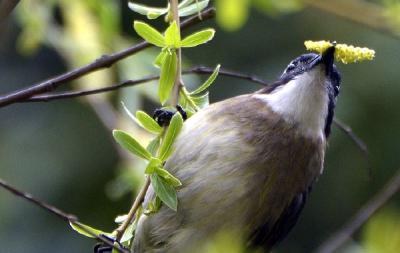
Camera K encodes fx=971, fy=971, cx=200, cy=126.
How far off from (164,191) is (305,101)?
857 millimetres

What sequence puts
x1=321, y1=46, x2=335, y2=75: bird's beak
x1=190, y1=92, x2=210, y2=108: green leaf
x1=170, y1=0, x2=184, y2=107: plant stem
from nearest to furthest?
x1=170, y1=0, x2=184, y2=107: plant stem
x1=190, y1=92, x2=210, y2=108: green leaf
x1=321, y1=46, x2=335, y2=75: bird's beak

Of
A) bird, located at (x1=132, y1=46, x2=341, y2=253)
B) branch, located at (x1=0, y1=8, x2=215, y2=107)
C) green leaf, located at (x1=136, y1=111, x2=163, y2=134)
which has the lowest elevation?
bird, located at (x1=132, y1=46, x2=341, y2=253)

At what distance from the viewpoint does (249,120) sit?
117 inches

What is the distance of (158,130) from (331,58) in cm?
69

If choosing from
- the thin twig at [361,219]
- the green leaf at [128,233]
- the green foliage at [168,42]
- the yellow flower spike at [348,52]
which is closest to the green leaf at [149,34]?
the green foliage at [168,42]

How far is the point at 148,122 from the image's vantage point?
7.68 ft

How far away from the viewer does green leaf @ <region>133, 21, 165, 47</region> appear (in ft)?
7.21

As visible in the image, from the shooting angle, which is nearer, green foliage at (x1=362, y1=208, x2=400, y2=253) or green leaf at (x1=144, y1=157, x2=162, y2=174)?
green foliage at (x1=362, y1=208, x2=400, y2=253)

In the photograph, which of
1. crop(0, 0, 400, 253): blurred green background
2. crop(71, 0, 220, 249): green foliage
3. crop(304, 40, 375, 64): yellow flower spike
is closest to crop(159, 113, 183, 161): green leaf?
crop(71, 0, 220, 249): green foliage

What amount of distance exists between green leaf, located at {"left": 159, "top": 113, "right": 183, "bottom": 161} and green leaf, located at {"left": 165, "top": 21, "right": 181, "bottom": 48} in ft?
0.55

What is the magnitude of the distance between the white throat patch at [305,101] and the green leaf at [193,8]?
719 millimetres

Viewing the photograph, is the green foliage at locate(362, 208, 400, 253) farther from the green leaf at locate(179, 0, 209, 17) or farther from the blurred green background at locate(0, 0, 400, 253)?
the blurred green background at locate(0, 0, 400, 253)

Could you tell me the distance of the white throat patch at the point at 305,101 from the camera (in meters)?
3.01

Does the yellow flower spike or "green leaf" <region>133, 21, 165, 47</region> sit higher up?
"green leaf" <region>133, 21, 165, 47</region>
